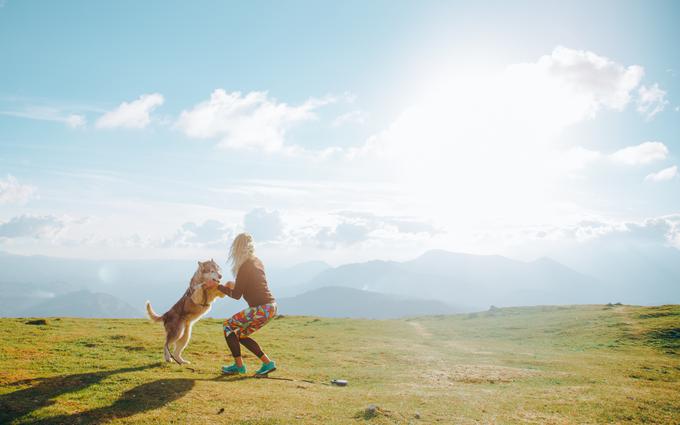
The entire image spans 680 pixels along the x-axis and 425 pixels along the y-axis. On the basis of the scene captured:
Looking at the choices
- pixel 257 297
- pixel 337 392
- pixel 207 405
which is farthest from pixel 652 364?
pixel 207 405

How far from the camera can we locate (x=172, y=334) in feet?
41.6

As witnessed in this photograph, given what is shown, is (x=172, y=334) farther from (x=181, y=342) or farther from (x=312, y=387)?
(x=312, y=387)

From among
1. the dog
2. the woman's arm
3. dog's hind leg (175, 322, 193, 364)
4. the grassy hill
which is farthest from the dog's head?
the grassy hill

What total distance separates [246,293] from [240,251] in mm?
1268

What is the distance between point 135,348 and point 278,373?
21.2ft

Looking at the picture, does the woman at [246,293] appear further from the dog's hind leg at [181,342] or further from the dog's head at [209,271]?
the dog's hind leg at [181,342]

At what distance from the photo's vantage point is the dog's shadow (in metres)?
7.52

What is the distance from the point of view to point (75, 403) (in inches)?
326

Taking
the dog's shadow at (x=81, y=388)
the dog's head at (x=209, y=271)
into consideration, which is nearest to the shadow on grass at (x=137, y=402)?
the dog's shadow at (x=81, y=388)

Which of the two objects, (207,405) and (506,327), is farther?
(506,327)

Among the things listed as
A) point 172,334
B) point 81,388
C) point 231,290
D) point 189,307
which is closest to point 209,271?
point 231,290

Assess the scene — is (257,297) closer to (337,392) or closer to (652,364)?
(337,392)

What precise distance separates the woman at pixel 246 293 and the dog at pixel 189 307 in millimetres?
746

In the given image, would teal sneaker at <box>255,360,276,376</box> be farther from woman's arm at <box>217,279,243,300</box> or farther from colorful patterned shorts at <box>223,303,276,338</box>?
woman's arm at <box>217,279,243,300</box>
